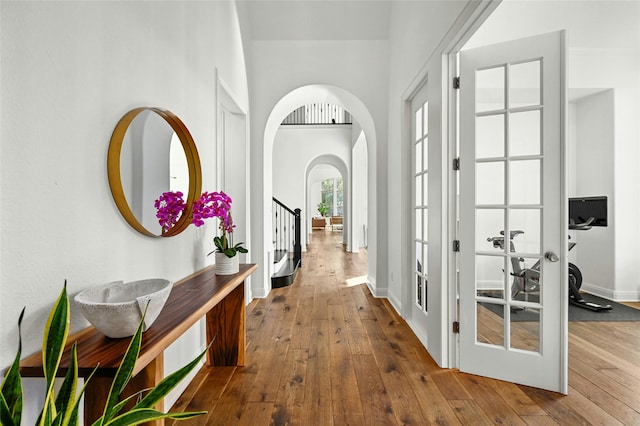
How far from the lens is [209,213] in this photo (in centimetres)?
187

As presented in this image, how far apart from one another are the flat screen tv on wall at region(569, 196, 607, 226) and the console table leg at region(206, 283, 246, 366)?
13.4 ft

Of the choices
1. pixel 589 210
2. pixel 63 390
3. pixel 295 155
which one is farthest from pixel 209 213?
pixel 295 155

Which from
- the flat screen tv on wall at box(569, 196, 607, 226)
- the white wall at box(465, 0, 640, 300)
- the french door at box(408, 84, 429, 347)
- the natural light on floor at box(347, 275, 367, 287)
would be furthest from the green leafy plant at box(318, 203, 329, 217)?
the french door at box(408, 84, 429, 347)

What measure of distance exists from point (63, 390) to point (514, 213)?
224 centimetres

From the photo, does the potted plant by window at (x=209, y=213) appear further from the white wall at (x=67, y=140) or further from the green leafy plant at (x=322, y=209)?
the green leafy plant at (x=322, y=209)

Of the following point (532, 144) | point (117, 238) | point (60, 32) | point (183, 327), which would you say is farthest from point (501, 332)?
point (60, 32)

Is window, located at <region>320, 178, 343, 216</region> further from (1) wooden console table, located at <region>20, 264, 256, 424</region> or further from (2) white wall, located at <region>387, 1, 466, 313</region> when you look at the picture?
(1) wooden console table, located at <region>20, 264, 256, 424</region>

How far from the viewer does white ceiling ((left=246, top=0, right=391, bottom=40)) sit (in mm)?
3619

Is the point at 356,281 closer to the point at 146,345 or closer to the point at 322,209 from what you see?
the point at 146,345

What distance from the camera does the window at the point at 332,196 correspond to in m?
17.1

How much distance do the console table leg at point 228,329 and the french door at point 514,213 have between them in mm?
1529

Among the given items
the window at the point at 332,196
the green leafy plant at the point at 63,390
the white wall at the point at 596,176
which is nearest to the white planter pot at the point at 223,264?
the green leafy plant at the point at 63,390

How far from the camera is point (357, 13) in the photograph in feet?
12.0

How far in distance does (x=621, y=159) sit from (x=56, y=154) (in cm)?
543
